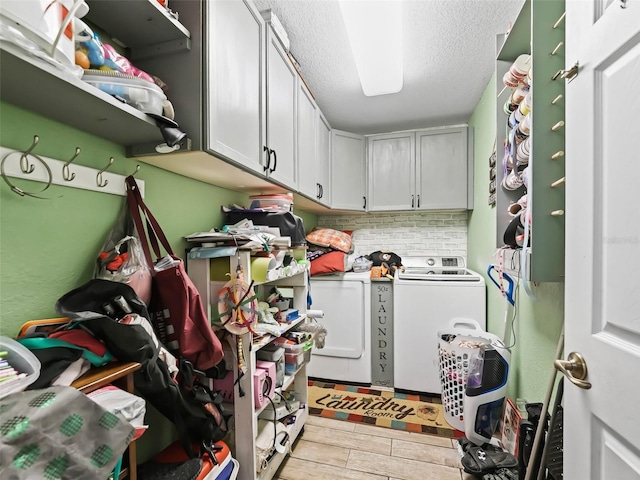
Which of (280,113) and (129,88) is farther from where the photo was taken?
(280,113)

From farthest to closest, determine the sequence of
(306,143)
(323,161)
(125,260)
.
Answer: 1. (323,161)
2. (306,143)
3. (125,260)

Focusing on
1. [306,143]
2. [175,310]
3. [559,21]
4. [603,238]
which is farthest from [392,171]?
[175,310]

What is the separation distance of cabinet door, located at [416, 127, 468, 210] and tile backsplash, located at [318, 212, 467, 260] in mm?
A: 290

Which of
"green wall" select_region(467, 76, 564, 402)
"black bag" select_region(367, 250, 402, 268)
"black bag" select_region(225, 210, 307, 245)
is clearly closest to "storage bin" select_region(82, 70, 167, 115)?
"black bag" select_region(225, 210, 307, 245)

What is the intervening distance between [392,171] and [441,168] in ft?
1.60

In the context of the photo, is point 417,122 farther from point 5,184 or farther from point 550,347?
point 5,184

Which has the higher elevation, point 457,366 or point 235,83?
point 235,83

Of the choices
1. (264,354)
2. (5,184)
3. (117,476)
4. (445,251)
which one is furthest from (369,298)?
(5,184)

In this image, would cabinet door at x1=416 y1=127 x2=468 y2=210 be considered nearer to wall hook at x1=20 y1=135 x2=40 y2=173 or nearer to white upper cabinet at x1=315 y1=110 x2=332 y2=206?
white upper cabinet at x1=315 y1=110 x2=332 y2=206

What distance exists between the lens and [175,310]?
1004 mm

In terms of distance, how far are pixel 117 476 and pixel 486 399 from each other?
5.71 feet

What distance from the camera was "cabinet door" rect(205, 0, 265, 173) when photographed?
1.00 metres

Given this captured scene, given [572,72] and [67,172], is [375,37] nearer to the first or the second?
[572,72]

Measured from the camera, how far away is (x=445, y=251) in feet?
10.2
